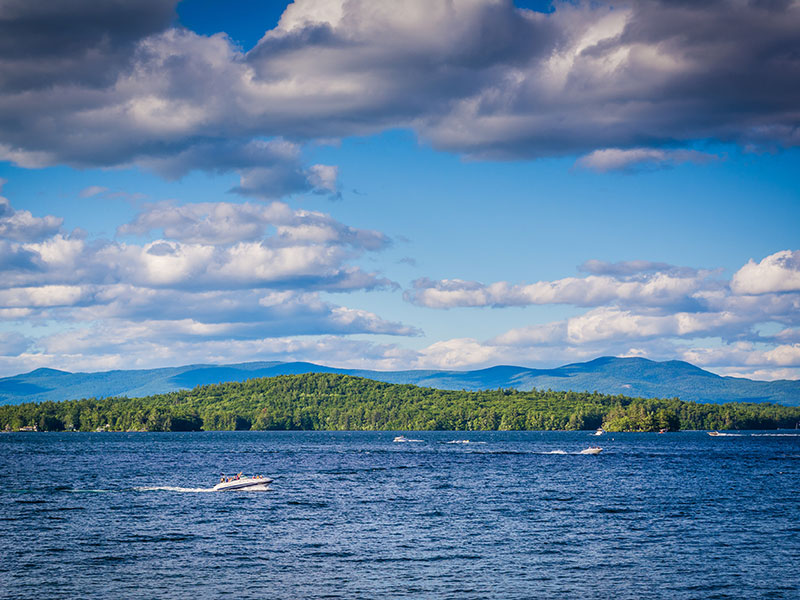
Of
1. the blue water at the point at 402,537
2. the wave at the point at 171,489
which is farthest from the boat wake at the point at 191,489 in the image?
the blue water at the point at 402,537

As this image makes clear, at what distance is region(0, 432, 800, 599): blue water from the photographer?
2035 inches

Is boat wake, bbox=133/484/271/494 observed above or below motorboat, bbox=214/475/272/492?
below

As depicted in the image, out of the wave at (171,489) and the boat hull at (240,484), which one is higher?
the boat hull at (240,484)

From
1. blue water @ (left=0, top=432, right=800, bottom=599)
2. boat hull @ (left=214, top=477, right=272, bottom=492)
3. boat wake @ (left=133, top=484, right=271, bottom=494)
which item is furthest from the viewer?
boat hull @ (left=214, top=477, right=272, bottom=492)

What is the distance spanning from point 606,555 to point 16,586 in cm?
3954

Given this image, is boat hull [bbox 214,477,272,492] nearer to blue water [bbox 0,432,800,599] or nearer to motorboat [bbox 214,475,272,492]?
motorboat [bbox 214,475,272,492]

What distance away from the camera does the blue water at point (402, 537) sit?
170 ft

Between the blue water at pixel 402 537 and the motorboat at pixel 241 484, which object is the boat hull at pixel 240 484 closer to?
the motorboat at pixel 241 484

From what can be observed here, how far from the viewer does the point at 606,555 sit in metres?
61.4

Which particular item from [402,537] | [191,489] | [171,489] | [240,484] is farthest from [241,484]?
[402,537]

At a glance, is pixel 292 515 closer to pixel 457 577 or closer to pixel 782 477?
pixel 457 577

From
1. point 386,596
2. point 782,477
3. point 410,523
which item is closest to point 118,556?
point 386,596

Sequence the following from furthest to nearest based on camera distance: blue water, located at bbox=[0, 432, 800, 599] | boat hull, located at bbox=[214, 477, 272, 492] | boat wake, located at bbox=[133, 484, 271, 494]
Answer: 1. boat hull, located at bbox=[214, 477, 272, 492]
2. boat wake, located at bbox=[133, 484, 271, 494]
3. blue water, located at bbox=[0, 432, 800, 599]

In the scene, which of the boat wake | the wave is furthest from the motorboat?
the wave
